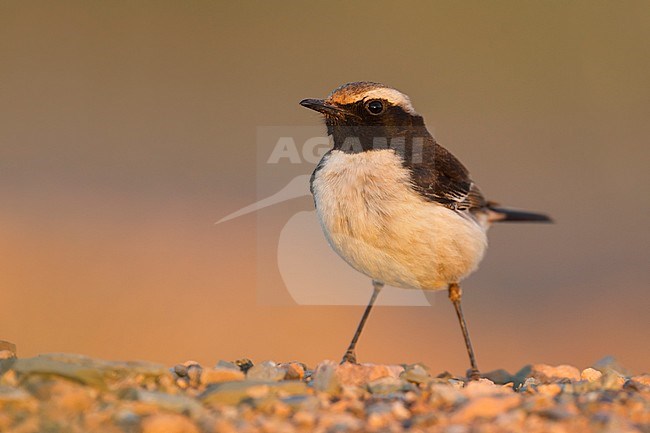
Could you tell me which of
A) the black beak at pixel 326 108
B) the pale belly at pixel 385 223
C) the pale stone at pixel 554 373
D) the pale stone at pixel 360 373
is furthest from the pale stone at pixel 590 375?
the black beak at pixel 326 108

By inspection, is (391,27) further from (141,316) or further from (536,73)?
(141,316)

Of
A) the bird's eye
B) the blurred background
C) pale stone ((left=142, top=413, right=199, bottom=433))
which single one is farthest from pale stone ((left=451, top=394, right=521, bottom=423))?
the blurred background

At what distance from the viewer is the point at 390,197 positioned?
6.38 meters

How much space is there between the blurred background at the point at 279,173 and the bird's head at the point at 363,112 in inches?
109

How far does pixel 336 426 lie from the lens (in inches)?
167

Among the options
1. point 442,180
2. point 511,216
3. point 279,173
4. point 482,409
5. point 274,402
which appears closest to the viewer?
point 482,409

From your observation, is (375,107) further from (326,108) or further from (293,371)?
(293,371)

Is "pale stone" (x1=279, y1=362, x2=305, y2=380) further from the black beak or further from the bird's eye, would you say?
the bird's eye

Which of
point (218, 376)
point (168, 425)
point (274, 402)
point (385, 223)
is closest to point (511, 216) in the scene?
point (385, 223)

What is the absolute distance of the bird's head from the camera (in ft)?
22.3

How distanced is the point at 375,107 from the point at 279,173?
6.96 meters

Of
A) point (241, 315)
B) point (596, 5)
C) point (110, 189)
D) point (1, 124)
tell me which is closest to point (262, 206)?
point (110, 189)

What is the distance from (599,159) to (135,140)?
28.5 feet

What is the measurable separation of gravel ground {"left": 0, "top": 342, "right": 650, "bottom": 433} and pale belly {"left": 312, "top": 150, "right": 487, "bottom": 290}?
989 millimetres
